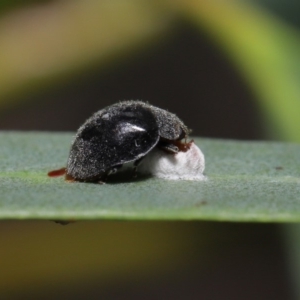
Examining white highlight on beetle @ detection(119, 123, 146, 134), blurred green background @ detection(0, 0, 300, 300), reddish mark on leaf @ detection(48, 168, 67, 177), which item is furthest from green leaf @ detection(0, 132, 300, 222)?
blurred green background @ detection(0, 0, 300, 300)

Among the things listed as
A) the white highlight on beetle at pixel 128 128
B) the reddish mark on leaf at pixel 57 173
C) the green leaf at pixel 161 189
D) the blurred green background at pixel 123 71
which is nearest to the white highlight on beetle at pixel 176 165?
the green leaf at pixel 161 189

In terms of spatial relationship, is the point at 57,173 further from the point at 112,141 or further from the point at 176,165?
the point at 176,165

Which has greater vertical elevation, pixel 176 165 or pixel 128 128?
pixel 128 128

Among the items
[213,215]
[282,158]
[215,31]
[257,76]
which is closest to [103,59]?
[215,31]

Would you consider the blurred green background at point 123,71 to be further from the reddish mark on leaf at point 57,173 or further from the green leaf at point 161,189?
the reddish mark on leaf at point 57,173

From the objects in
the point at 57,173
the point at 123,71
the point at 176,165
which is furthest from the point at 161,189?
the point at 123,71

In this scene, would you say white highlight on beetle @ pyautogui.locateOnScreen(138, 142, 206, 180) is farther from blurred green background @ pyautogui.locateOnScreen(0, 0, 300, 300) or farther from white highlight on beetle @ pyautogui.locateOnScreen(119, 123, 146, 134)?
blurred green background @ pyautogui.locateOnScreen(0, 0, 300, 300)

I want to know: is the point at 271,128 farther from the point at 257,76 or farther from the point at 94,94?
the point at 94,94
